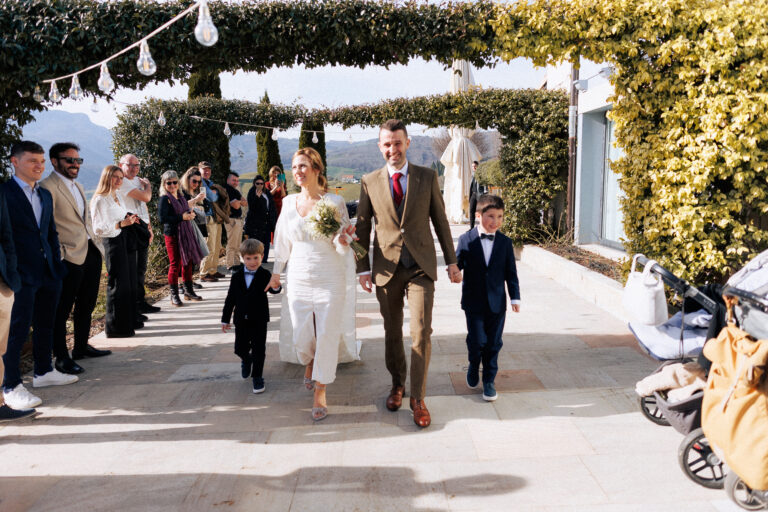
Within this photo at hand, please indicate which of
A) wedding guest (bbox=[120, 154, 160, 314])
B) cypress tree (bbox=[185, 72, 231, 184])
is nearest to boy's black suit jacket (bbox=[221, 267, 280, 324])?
wedding guest (bbox=[120, 154, 160, 314])

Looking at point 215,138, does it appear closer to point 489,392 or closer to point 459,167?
point 459,167

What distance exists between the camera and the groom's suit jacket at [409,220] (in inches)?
147

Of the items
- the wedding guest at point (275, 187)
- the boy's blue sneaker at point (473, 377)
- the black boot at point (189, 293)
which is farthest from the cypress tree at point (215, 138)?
the boy's blue sneaker at point (473, 377)

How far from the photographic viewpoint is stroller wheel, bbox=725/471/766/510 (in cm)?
255

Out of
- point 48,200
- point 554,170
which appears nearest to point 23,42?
point 48,200

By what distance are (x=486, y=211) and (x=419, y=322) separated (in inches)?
38.9

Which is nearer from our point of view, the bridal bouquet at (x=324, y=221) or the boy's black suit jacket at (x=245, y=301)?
the bridal bouquet at (x=324, y=221)

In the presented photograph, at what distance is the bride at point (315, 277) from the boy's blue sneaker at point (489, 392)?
119cm

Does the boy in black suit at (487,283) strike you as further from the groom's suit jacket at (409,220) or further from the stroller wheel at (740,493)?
the stroller wheel at (740,493)

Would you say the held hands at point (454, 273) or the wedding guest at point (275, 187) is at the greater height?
the wedding guest at point (275, 187)

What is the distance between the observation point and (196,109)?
41.0 feet

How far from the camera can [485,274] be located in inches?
161

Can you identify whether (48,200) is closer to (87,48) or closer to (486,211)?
(87,48)

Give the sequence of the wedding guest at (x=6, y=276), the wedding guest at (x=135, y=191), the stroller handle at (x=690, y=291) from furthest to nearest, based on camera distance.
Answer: the wedding guest at (x=135, y=191), the wedding guest at (x=6, y=276), the stroller handle at (x=690, y=291)
